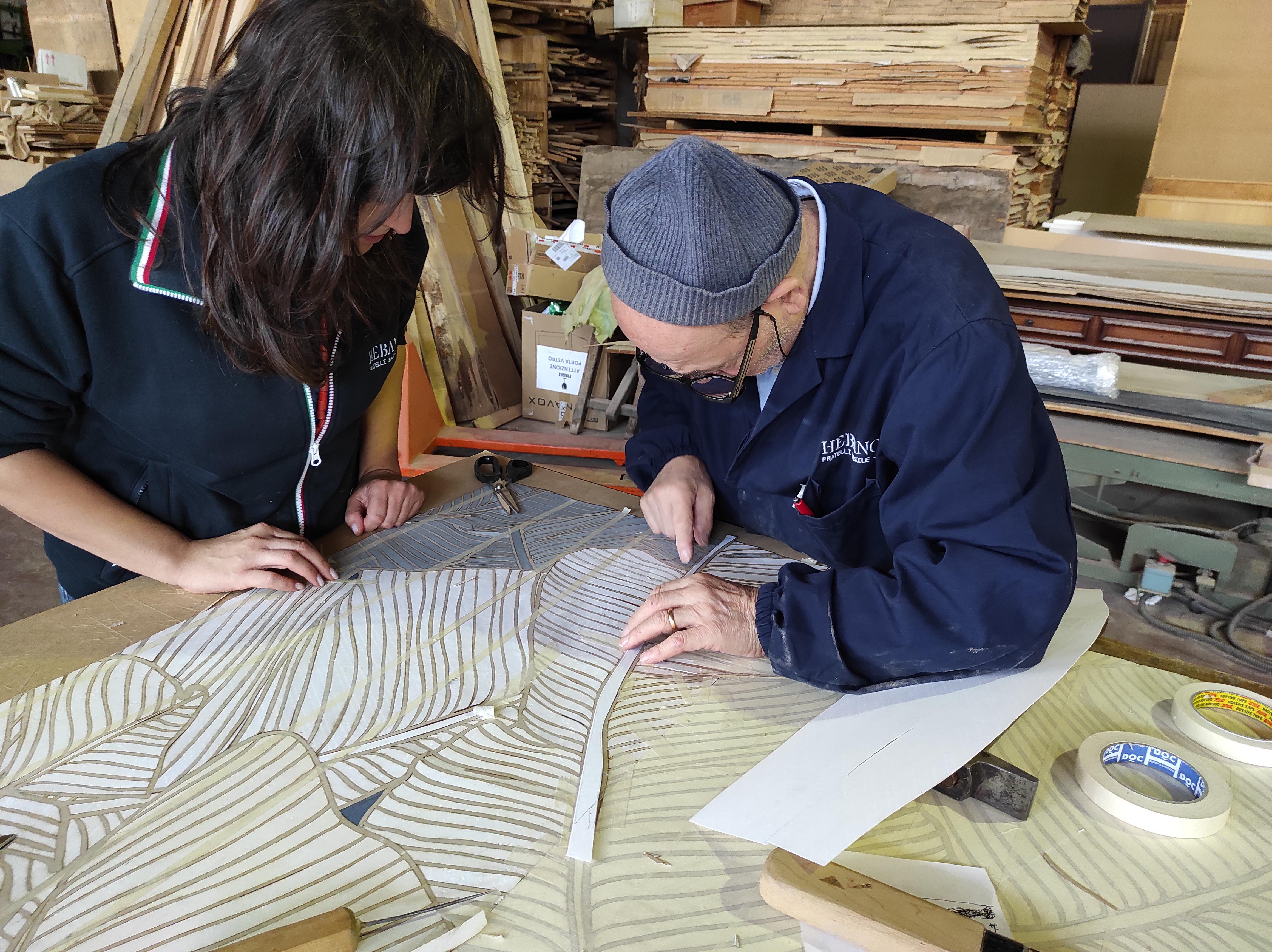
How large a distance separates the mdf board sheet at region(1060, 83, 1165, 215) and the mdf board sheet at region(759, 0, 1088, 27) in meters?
2.25

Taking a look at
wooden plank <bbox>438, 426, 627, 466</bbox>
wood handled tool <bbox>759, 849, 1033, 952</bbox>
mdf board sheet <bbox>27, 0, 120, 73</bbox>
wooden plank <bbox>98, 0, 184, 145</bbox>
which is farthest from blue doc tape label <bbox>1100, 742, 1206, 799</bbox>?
mdf board sheet <bbox>27, 0, 120, 73</bbox>

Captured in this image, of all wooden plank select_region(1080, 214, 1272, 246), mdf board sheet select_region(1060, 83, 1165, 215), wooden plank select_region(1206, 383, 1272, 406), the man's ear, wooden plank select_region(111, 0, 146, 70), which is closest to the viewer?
the man's ear

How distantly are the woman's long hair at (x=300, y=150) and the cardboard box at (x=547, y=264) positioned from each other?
8.25 ft

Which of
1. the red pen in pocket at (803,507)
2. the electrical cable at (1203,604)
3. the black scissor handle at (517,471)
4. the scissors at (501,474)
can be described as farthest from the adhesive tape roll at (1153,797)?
the electrical cable at (1203,604)

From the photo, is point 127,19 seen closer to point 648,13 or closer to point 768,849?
point 648,13

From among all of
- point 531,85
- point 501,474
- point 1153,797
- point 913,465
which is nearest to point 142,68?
point 531,85

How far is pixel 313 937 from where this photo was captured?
86 centimetres

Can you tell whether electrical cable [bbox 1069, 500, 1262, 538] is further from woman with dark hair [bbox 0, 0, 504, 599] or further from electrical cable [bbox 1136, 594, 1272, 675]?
woman with dark hair [bbox 0, 0, 504, 599]

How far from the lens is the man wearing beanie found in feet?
4.04

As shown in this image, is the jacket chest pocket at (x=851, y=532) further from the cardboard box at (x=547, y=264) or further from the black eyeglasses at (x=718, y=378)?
the cardboard box at (x=547, y=264)

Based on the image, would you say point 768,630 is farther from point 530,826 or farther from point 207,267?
point 207,267

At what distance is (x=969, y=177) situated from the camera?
4.24m

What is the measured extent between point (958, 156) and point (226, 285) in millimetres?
3958

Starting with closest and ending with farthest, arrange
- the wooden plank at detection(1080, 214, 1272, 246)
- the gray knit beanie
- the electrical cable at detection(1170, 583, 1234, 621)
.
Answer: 1. the gray knit beanie
2. the electrical cable at detection(1170, 583, 1234, 621)
3. the wooden plank at detection(1080, 214, 1272, 246)
